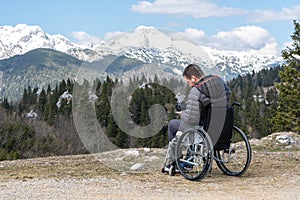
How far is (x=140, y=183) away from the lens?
762 cm

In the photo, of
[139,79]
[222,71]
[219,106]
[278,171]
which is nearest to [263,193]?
[219,106]

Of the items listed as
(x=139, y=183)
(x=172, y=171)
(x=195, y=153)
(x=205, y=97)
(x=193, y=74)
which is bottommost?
(x=139, y=183)

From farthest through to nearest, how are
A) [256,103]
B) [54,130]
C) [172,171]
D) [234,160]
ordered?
1. [256,103]
2. [54,130]
3. [234,160]
4. [172,171]

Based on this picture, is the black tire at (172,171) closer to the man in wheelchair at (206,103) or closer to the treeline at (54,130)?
the man in wheelchair at (206,103)

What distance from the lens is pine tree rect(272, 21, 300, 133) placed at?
41.9 meters

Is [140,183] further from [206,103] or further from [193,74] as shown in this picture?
[193,74]

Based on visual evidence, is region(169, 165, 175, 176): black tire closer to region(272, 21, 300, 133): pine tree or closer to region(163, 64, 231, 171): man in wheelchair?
region(163, 64, 231, 171): man in wheelchair

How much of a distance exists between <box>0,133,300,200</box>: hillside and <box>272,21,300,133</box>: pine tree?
3305cm

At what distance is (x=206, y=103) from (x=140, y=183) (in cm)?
191

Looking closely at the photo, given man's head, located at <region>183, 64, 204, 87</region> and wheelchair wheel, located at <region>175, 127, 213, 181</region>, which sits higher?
Result: man's head, located at <region>183, 64, 204, 87</region>

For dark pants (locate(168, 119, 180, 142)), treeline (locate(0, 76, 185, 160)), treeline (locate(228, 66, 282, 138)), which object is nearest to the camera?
dark pants (locate(168, 119, 180, 142))

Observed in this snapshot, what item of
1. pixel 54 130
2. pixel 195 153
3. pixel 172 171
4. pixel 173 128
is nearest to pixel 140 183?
pixel 172 171

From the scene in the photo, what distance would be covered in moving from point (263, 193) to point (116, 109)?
188 inches

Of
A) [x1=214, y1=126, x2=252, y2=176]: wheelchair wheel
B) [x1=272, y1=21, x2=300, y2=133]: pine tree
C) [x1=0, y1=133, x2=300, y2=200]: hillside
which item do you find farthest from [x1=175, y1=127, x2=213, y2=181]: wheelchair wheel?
[x1=272, y1=21, x2=300, y2=133]: pine tree
